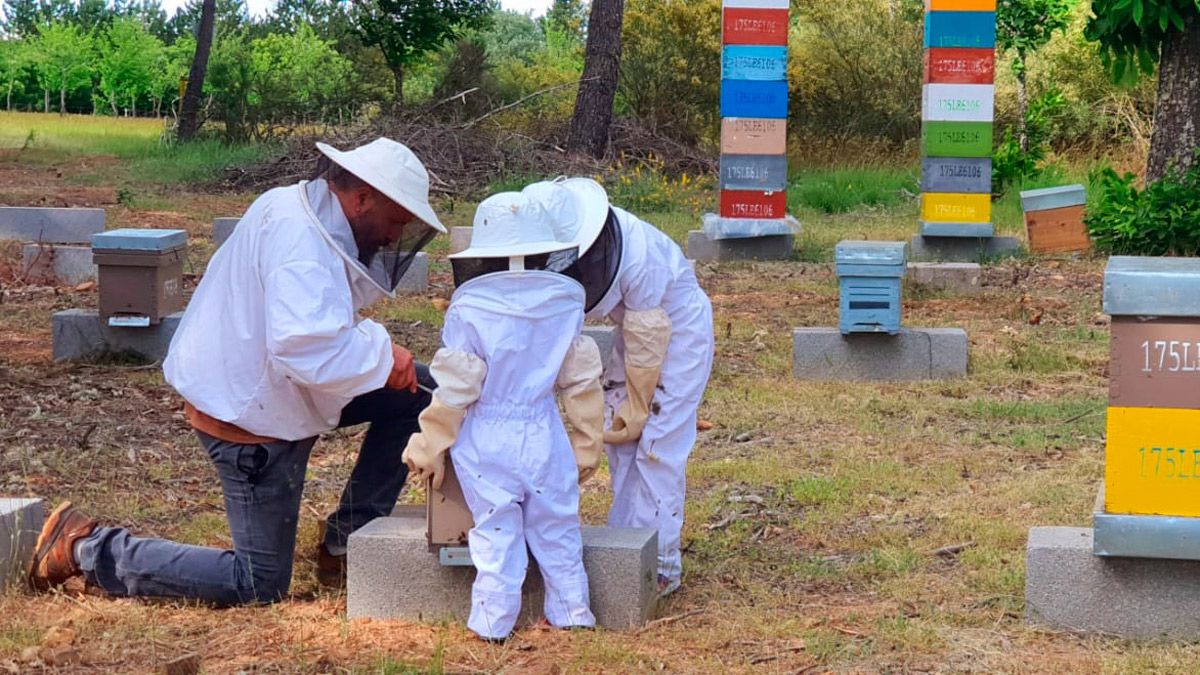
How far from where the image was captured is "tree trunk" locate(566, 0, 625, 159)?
17.7 metres

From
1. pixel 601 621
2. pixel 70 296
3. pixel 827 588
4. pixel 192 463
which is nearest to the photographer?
pixel 601 621

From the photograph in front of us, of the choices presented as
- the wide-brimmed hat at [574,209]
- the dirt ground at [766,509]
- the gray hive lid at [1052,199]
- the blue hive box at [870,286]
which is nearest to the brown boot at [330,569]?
the dirt ground at [766,509]

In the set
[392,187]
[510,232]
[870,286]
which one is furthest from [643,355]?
[870,286]

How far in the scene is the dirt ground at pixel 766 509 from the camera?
3.86m

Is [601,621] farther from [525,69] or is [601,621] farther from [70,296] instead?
[525,69]

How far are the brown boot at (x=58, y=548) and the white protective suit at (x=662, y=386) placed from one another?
1.64 meters

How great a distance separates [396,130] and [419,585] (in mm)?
15005

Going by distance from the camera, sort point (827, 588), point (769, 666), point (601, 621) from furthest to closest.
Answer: point (827, 588)
point (601, 621)
point (769, 666)

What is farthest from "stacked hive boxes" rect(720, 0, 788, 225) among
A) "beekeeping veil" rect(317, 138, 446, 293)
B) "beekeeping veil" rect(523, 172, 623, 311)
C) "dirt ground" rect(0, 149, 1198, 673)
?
"beekeeping veil" rect(317, 138, 446, 293)

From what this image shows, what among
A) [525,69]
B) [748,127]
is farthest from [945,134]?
[525,69]

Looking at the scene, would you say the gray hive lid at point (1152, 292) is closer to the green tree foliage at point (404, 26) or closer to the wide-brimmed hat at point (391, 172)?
the wide-brimmed hat at point (391, 172)

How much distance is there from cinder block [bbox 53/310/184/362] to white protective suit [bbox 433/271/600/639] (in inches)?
182

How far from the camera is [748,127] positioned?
12414 mm

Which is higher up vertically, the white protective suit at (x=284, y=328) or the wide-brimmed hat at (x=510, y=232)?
the wide-brimmed hat at (x=510, y=232)
